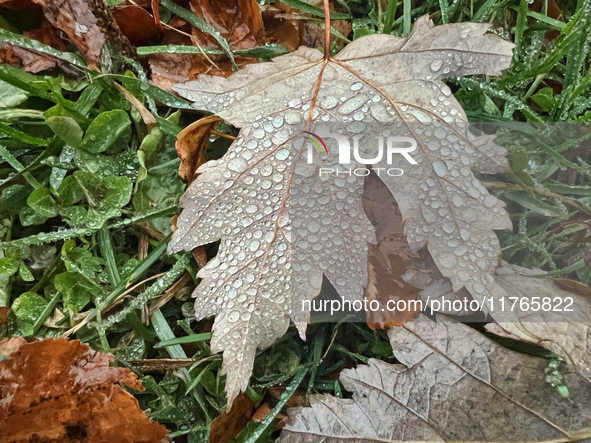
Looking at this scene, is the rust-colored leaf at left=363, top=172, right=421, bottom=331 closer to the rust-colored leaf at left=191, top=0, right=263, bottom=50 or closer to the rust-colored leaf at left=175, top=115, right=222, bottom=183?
the rust-colored leaf at left=175, top=115, right=222, bottom=183

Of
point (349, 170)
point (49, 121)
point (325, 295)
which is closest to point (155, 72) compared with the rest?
point (49, 121)

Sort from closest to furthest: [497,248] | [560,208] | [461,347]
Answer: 1. [497,248]
2. [461,347]
3. [560,208]

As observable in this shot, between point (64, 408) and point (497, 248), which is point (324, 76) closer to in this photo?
point (497, 248)

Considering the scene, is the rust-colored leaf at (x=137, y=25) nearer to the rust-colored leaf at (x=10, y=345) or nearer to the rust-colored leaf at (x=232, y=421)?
the rust-colored leaf at (x=10, y=345)

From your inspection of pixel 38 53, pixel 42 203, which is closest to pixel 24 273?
pixel 42 203

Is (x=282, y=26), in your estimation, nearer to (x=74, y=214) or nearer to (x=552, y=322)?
(x=74, y=214)

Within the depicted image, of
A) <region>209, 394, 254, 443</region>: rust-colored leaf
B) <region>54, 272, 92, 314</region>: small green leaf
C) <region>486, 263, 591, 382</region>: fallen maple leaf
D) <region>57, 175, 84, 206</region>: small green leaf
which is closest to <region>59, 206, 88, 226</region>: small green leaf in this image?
<region>57, 175, 84, 206</region>: small green leaf
